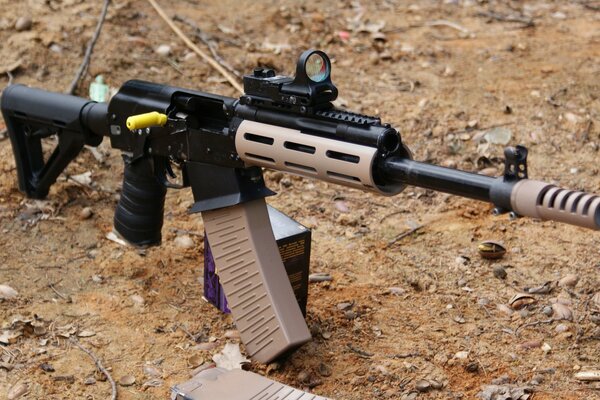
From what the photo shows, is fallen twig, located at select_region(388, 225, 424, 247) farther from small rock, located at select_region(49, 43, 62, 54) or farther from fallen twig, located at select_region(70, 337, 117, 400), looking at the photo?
small rock, located at select_region(49, 43, 62, 54)

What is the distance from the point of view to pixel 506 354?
4504 millimetres

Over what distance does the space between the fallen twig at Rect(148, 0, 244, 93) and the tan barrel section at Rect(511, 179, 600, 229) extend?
4025 mm

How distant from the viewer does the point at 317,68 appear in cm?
403

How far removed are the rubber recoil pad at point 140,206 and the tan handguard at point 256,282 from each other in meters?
0.61

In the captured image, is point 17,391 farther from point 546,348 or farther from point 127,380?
point 546,348

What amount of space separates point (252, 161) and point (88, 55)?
3.38 meters

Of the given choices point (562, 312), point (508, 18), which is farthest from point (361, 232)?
point (508, 18)

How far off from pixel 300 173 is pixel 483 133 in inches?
117

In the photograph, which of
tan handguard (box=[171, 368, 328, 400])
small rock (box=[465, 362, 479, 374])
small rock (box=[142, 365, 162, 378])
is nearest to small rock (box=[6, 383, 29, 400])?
small rock (box=[142, 365, 162, 378])

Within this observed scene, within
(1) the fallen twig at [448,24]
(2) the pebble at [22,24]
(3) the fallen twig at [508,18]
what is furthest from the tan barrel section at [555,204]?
(3) the fallen twig at [508,18]

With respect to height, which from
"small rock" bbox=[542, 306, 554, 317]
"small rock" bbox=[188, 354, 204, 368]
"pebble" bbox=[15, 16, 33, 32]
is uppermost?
"pebble" bbox=[15, 16, 33, 32]

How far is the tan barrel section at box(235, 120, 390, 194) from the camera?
12.5 ft

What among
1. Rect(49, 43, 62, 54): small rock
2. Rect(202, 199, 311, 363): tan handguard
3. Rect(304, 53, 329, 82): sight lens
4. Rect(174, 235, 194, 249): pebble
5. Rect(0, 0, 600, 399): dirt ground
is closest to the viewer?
Rect(304, 53, 329, 82): sight lens

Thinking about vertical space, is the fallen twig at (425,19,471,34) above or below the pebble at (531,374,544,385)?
above
